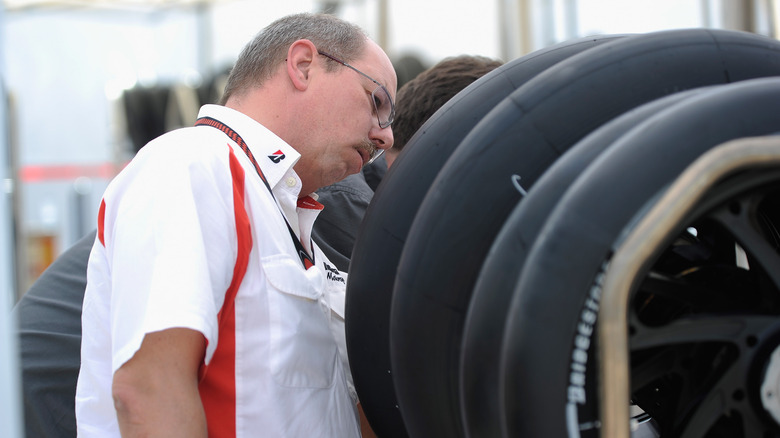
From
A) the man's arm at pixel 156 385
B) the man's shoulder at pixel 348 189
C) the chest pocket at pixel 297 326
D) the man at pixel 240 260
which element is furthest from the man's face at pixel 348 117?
the man's arm at pixel 156 385

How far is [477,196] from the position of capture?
1.04 meters

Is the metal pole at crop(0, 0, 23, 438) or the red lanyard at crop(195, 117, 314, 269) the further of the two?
the red lanyard at crop(195, 117, 314, 269)

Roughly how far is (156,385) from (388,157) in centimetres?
120

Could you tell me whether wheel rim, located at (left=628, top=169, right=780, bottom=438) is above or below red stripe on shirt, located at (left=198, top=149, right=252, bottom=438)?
above

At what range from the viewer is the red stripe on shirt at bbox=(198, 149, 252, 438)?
121 cm

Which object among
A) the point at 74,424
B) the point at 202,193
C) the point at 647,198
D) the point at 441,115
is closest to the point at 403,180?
the point at 441,115

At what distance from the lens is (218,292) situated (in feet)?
3.81

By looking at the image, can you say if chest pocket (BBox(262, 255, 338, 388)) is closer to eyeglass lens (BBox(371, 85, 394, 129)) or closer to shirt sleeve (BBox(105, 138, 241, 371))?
shirt sleeve (BBox(105, 138, 241, 371))

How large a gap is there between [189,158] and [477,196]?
434mm

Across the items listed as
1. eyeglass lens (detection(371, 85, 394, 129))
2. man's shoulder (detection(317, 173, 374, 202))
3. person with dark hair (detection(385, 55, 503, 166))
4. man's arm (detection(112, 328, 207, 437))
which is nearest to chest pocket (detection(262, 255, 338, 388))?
man's arm (detection(112, 328, 207, 437))

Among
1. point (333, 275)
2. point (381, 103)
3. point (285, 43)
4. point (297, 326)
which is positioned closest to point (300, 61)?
point (285, 43)

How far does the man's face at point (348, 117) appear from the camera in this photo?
149 centimetres

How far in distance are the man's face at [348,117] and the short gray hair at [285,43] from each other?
0.08ft

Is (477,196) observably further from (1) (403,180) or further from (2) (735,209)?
(2) (735,209)
